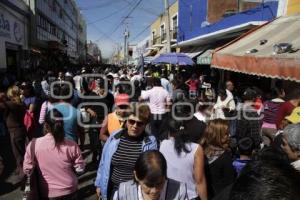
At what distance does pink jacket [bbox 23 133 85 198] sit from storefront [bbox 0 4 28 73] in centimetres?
1610

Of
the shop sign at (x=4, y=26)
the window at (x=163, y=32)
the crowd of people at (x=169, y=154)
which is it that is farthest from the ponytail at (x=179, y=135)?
the window at (x=163, y=32)

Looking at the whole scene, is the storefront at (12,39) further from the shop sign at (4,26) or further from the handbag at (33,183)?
the handbag at (33,183)

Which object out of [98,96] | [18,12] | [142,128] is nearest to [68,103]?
[98,96]

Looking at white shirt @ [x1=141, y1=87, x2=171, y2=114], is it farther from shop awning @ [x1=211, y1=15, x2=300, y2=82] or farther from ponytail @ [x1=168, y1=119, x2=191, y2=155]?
ponytail @ [x1=168, y1=119, x2=191, y2=155]

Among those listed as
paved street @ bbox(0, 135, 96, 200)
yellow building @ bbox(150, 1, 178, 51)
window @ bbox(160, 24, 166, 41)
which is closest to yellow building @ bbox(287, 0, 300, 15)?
paved street @ bbox(0, 135, 96, 200)

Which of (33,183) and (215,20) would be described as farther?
(215,20)

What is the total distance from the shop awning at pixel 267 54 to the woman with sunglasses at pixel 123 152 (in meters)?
4.18

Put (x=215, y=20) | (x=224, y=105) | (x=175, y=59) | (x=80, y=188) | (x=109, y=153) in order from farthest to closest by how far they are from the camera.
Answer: (x=215, y=20) < (x=175, y=59) < (x=224, y=105) < (x=80, y=188) < (x=109, y=153)

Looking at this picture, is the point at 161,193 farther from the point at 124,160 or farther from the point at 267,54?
the point at 267,54

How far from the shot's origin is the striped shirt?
3990 millimetres

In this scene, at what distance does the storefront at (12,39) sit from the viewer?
2008 centimetres

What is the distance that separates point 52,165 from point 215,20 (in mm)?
22107

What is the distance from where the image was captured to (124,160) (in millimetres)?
3994

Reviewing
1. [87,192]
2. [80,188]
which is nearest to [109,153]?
[87,192]
